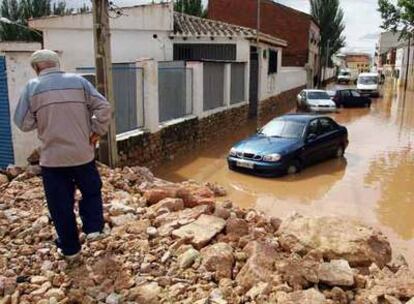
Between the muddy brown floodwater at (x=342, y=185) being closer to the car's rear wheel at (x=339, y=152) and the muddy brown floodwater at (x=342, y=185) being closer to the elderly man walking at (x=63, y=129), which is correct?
the car's rear wheel at (x=339, y=152)

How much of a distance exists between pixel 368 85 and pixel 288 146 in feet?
97.4

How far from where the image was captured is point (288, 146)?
11.9 meters

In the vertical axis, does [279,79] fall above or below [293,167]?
above

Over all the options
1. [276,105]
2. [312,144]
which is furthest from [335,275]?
[276,105]

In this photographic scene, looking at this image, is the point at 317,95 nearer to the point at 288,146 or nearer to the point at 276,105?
the point at 276,105

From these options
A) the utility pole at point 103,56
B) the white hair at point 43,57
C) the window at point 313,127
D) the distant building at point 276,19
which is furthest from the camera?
the distant building at point 276,19

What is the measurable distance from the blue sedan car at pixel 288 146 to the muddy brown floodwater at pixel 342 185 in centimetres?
27

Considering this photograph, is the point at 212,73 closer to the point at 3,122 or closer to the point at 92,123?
the point at 3,122

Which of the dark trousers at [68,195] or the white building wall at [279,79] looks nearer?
the dark trousers at [68,195]

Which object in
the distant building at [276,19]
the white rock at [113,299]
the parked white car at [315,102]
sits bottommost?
the parked white car at [315,102]

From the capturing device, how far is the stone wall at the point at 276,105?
24.1m

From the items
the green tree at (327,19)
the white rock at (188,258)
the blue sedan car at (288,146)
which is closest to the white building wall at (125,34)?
the blue sedan car at (288,146)

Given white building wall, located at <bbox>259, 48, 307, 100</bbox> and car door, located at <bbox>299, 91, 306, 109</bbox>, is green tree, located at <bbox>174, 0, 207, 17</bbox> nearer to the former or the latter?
white building wall, located at <bbox>259, 48, 307, 100</bbox>

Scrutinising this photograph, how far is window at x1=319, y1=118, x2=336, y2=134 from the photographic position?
13466 millimetres
